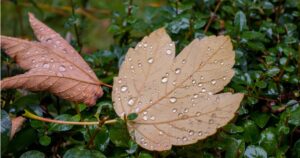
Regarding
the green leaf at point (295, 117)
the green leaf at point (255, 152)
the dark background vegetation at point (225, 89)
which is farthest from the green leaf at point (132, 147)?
the green leaf at point (295, 117)

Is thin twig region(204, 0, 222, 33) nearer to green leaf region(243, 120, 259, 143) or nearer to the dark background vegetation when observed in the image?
the dark background vegetation

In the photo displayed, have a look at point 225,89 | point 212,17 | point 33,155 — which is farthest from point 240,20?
point 33,155

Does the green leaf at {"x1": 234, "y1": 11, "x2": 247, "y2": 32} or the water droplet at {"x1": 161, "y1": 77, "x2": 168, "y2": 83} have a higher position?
the green leaf at {"x1": 234, "y1": 11, "x2": 247, "y2": 32}

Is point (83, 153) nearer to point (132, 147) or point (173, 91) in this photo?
point (132, 147)

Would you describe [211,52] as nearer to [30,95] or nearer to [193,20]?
[193,20]

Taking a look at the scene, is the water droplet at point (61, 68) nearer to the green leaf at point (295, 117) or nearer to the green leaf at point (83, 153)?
the green leaf at point (83, 153)

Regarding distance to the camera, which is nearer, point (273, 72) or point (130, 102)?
point (130, 102)

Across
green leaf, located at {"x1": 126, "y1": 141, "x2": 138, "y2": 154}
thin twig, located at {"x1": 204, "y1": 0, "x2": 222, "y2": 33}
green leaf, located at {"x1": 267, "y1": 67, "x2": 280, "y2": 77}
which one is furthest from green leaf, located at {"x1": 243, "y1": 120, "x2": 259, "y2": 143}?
thin twig, located at {"x1": 204, "y1": 0, "x2": 222, "y2": 33}
